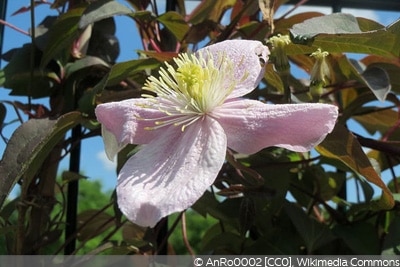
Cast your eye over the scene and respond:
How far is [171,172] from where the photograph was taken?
367mm

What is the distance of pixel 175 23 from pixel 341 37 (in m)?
0.24

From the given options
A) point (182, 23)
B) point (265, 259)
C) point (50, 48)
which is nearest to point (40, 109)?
point (50, 48)

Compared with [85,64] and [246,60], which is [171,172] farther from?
[85,64]

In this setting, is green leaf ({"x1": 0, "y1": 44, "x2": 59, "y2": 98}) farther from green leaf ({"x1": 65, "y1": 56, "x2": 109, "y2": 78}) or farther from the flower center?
the flower center

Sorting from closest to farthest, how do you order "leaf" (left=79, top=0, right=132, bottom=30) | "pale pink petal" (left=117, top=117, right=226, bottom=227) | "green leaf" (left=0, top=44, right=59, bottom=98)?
1. "pale pink petal" (left=117, top=117, right=226, bottom=227)
2. "leaf" (left=79, top=0, right=132, bottom=30)
3. "green leaf" (left=0, top=44, right=59, bottom=98)

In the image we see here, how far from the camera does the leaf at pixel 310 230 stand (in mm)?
597

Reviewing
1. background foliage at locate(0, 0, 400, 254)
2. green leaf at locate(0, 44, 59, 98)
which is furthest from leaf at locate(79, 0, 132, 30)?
green leaf at locate(0, 44, 59, 98)

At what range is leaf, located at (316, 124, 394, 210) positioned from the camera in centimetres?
44

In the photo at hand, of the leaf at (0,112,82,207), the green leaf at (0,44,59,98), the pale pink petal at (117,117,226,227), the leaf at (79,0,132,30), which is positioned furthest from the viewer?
the green leaf at (0,44,59,98)

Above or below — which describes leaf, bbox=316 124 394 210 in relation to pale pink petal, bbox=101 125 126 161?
below

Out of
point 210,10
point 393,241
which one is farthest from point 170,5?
point 393,241

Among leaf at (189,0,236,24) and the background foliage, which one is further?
leaf at (189,0,236,24)

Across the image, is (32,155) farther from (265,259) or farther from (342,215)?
(342,215)

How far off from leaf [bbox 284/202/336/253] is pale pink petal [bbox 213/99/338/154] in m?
0.24
